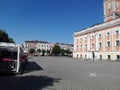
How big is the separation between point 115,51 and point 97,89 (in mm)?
46517

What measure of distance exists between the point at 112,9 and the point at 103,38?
55.0 feet

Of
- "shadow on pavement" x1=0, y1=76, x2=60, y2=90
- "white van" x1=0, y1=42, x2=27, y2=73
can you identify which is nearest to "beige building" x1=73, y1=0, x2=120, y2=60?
"white van" x1=0, y1=42, x2=27, y2=73

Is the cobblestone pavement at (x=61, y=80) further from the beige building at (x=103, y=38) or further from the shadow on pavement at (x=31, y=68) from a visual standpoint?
the beige building at (x=103, y=38)

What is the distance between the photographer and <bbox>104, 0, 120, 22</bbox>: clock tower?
69.7m

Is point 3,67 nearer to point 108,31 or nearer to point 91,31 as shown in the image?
point 108,31

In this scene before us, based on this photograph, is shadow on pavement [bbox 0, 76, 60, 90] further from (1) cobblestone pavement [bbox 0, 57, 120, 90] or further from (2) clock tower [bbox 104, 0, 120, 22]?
(2) clock tower [bbox 104, 0, 120, 22]

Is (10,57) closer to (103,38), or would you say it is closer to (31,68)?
(31,68)

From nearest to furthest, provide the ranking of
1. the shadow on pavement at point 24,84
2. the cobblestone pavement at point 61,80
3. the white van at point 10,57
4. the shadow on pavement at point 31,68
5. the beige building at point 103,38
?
1. the shadow on pavement at point 24,84
2. the cobblestone pavement at point 61,80
3. the white van at point 10,57
4. the shadow on pavement at point 31,68
5. the beige building at point 103,38

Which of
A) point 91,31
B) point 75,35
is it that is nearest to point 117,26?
point 91,31

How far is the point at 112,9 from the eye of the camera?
71.5m

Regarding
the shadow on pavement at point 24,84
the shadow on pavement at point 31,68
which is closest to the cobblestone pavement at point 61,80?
the shadow on pavement at point 24,84

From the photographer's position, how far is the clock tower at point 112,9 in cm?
6974

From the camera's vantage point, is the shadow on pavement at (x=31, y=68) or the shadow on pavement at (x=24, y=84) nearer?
the shadow on pavement at (x=24, y=84)

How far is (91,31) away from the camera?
68.4 metres
